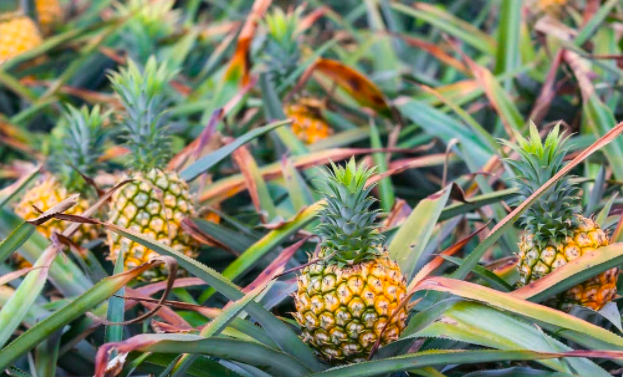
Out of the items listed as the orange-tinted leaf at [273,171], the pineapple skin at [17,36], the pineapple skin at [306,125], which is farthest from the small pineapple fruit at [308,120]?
the pineapple skin at [17,36]

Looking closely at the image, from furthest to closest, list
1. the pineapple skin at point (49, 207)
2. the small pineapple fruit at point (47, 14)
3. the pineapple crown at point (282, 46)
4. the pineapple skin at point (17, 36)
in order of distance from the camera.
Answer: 1. the small pineapple fruit at point (47, 14)
2. the pineapple skin at point (17, 36)
3. the pineapple crown at point (282, 46)
4. the pineapple skin at point (49, 207)

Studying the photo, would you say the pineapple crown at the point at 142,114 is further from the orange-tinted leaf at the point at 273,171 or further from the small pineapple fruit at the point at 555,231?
the small pineapple fruit at the point at 555,231

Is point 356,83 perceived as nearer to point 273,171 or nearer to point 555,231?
point 273,171

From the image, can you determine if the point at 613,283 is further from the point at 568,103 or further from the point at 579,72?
the point at 568,103

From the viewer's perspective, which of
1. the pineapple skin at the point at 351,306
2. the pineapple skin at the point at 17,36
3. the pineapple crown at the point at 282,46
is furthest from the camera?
the pineapple skin at the point at 17,36

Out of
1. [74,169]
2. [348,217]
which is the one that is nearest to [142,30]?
[74,169]

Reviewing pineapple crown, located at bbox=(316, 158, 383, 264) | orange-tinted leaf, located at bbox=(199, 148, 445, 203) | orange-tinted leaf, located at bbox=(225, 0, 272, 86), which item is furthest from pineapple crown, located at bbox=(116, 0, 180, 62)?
pineapple crown, located at bbox=(316, 158, 383, 264)

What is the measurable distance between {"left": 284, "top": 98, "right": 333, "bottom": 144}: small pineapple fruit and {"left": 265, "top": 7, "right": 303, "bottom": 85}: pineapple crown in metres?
0.10

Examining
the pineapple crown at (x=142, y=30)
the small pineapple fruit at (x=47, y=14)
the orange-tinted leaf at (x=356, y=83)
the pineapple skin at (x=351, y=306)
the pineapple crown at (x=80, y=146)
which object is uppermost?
the small pineapple fruit at (x=47, y=14)

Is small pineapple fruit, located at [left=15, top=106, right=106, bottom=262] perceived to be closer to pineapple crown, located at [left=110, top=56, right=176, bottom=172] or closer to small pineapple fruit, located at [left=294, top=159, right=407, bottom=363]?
pineapple crown, located at [left=110, top=56, right=176, bottom=172]

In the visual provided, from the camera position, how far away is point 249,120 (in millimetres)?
1925

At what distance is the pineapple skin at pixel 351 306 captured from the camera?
96 centimetres

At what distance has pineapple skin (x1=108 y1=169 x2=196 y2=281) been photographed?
1281 mm

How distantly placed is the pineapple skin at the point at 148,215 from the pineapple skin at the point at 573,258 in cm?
67
